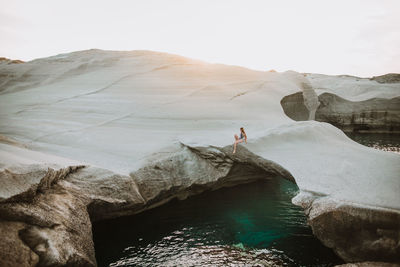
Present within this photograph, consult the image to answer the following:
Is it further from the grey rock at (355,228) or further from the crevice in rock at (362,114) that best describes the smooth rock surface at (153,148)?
the crevice in rock at (362,114)

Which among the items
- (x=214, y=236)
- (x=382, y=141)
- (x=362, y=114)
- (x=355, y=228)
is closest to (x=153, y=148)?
(x=214, y=236)

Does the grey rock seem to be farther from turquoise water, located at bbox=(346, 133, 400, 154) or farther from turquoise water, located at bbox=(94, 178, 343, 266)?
turquoise water, located at bbox=(346, 133, 400, 154)

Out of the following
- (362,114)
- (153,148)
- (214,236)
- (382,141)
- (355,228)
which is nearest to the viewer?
(355,228)

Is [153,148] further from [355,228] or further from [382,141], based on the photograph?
[382,141]

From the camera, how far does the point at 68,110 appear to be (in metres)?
16.4

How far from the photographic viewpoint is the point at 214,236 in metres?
9.59

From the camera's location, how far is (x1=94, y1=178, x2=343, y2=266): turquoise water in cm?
822

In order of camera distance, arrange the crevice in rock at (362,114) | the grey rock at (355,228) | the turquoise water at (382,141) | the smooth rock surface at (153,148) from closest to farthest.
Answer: the grey rock at (355,228)
the smooth rock surface at (153,148)
the turquoise water at (382,141)
the crevice in rock at (362,114)

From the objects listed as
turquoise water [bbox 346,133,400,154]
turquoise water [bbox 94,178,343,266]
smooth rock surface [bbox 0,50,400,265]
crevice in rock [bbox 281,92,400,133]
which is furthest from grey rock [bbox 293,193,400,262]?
crevice in rock [bbox 281,92,400,133]

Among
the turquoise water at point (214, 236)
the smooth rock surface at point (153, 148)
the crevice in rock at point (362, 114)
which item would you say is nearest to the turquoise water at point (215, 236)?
the turquoise water at point (214, 236)

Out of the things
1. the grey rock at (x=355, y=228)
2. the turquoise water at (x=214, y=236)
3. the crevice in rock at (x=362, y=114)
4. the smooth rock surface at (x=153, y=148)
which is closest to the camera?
the grey rock at (x=355, y=228)

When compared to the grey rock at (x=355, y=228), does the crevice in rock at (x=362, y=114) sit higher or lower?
higher

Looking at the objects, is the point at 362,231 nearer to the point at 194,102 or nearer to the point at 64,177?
the point at 64,177

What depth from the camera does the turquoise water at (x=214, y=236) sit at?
8.22m
